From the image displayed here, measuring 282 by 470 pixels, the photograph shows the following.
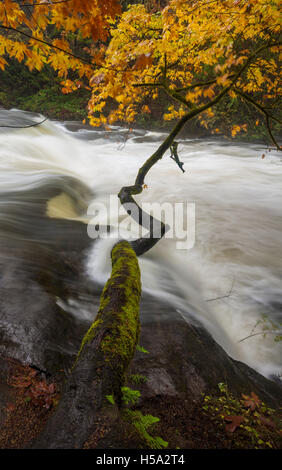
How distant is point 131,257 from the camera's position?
2990 millimetres

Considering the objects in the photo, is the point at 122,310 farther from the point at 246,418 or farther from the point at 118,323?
the point at 246,418

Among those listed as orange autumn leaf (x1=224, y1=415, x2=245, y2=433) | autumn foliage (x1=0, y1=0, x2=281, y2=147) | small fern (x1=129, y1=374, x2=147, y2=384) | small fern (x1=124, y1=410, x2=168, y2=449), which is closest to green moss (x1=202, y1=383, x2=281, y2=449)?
orange autumn leaf (x1=224, y1=415, x2=245, y2=433)

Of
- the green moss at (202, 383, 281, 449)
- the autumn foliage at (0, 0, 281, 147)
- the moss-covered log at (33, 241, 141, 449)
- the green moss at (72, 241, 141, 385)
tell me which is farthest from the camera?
the autumn foliage at (0, 0, 281, 147)

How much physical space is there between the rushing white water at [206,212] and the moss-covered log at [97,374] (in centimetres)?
166

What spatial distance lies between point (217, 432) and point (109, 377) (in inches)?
42.7

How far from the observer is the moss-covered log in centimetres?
118

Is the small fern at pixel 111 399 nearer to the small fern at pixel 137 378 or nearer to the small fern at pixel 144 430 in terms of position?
the small fern at pixel 144 430

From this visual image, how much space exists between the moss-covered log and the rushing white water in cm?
166

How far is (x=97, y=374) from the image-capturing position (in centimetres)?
143

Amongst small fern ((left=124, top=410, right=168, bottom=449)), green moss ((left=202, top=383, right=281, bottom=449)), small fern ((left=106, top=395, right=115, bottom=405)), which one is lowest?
green moss ((left=202, top=383, right=281, bottom=449))

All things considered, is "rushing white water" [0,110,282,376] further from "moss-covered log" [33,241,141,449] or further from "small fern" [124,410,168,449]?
"small fern" [124,410,168,449]


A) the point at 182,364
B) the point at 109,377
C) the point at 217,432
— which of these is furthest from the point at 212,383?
the point at 109,377

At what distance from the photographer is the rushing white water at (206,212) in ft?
12.9

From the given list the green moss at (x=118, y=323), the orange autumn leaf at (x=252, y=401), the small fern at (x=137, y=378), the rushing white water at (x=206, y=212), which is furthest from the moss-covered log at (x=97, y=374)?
the rushing white water at (x=206, y=212)
